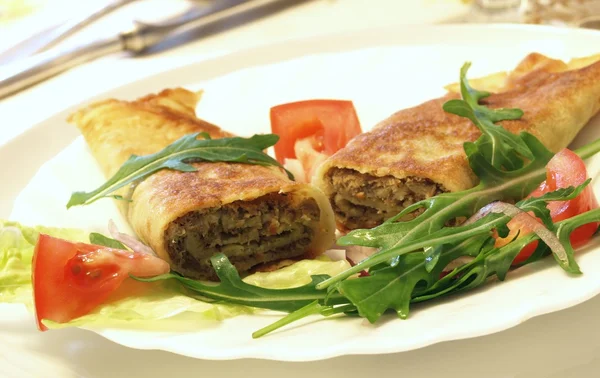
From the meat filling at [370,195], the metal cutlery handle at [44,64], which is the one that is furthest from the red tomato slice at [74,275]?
the metal cutlery handle at [44,64]

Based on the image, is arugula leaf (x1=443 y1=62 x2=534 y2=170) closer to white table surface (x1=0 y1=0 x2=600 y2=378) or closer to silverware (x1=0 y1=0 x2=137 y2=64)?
white table surface (x1=0 y1=0 x2=600 y2=378)

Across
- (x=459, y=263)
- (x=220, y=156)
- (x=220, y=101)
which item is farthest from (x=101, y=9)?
(x=459, y=263)

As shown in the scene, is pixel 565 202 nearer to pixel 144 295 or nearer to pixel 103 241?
pixel 144 295

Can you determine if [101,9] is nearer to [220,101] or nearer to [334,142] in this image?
[220,101]

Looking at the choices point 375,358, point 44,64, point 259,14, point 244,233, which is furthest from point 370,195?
point 259,14

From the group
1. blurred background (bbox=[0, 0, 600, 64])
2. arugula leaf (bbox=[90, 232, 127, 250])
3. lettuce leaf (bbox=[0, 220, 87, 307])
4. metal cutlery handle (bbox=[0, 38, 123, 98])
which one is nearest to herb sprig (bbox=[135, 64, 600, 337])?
arugula leaf (bbox=[90, 232, 127, 250])

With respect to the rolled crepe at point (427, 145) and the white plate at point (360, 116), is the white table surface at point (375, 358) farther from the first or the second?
the rolled crepe at point (427, 145)
